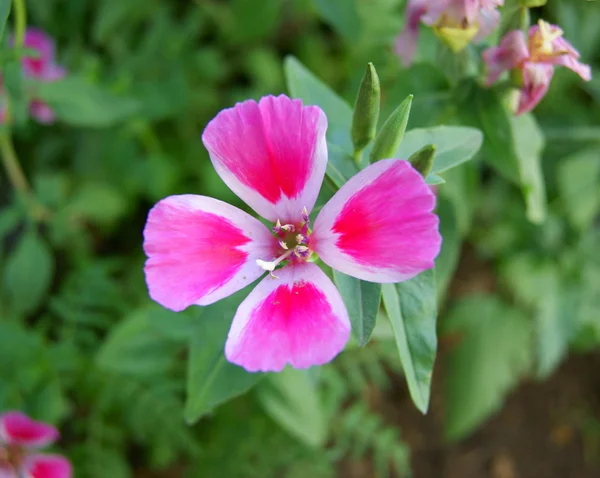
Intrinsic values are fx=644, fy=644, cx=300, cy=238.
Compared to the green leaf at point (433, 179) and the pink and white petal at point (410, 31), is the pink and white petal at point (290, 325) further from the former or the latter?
the pink and white petal at point (410, 31)

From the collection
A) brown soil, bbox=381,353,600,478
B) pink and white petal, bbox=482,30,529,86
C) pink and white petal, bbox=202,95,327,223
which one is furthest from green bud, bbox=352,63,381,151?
brown soil, bbox=381,353,600,478

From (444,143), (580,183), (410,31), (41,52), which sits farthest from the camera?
(580,183)

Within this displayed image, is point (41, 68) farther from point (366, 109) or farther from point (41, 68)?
point (366, 109)

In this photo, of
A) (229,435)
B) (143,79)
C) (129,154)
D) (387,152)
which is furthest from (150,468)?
(387,152)

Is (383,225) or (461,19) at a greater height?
(461,19)

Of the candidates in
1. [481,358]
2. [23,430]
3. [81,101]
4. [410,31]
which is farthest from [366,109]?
[481,358]

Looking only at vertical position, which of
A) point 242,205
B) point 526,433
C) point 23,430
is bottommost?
point 526,433

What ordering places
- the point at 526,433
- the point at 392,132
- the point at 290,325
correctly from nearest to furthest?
the point at 290,325 → the point at 392,132 → the point at 526,433

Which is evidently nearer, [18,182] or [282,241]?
[282,241]
